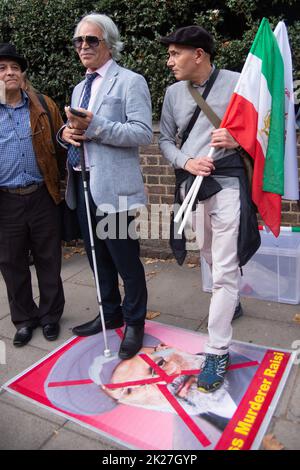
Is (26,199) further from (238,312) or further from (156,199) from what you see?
(156,199)

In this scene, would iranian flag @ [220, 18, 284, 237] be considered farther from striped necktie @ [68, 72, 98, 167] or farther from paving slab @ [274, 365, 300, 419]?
paving slab @ [274, 365, 300, 419]

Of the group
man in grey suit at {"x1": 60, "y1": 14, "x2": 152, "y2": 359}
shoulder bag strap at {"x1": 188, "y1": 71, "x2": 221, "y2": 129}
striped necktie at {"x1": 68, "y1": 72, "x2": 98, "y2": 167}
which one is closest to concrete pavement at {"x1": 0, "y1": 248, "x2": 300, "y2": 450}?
man in grey suit at {"x1": 60, "y1": 14, "x2": 152, "y2": 359}

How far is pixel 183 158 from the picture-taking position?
9.36 ft

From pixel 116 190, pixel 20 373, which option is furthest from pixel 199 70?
pixel 20 373

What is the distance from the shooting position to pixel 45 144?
3297mm

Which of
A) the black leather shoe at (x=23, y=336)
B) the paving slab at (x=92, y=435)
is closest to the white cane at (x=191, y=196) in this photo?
the paving slab at (x=92, y=435)

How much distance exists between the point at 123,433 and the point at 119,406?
0.25 meters

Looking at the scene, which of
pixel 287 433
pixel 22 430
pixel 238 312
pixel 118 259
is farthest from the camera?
pixel 238 312

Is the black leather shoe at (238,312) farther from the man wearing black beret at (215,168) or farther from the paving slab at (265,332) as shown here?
the man wearing black beret at (215,168)

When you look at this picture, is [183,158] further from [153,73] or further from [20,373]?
[153,73]

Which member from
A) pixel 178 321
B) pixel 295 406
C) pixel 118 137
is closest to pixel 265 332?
pixel 178 321

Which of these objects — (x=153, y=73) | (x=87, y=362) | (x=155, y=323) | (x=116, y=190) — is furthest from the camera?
(x=153, y=73)

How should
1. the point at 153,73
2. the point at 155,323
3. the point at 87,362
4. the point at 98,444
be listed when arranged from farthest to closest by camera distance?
the point at 153,73, the point at 155,323, the point at 87,362, the point at 98,444

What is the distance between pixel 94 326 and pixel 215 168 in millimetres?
1620
